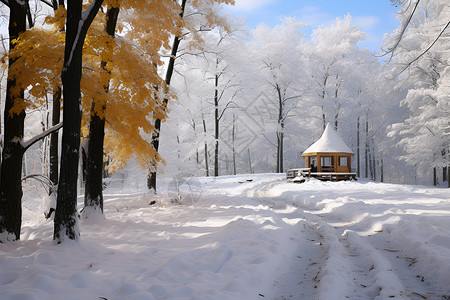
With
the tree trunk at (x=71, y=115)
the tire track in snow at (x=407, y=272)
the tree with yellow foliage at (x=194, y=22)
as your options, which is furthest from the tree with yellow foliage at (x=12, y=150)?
the tire track in snow at (x=407, y=272)

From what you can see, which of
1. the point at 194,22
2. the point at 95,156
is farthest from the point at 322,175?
the point at 95,156

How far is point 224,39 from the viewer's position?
2103cm

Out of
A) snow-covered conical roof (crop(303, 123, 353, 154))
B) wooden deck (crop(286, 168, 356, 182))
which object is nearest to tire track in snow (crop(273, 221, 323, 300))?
wooden deck (crop(286, 168, 356, 182))

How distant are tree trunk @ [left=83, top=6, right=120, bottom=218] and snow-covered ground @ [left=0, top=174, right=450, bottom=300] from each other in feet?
1.65

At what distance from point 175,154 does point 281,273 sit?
2764cm

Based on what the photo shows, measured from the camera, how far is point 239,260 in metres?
4.31

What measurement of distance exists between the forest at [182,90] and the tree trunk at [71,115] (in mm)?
18

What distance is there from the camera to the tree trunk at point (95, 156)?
7102 mm

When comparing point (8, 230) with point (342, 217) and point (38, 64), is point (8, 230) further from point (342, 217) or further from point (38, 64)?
point (342, 217)

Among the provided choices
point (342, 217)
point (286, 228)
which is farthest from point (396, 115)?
point (286, 228)

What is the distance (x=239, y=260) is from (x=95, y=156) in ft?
16.4

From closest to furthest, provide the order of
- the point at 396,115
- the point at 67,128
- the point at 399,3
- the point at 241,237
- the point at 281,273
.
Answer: the point at 281,273, the point at 67,128, the point at 241,237, the point at 399,3, the point at 396,115

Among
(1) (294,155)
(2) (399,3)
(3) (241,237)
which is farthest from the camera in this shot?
(1) (294,155)

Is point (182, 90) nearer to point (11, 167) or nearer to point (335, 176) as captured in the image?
point (335, 176)
